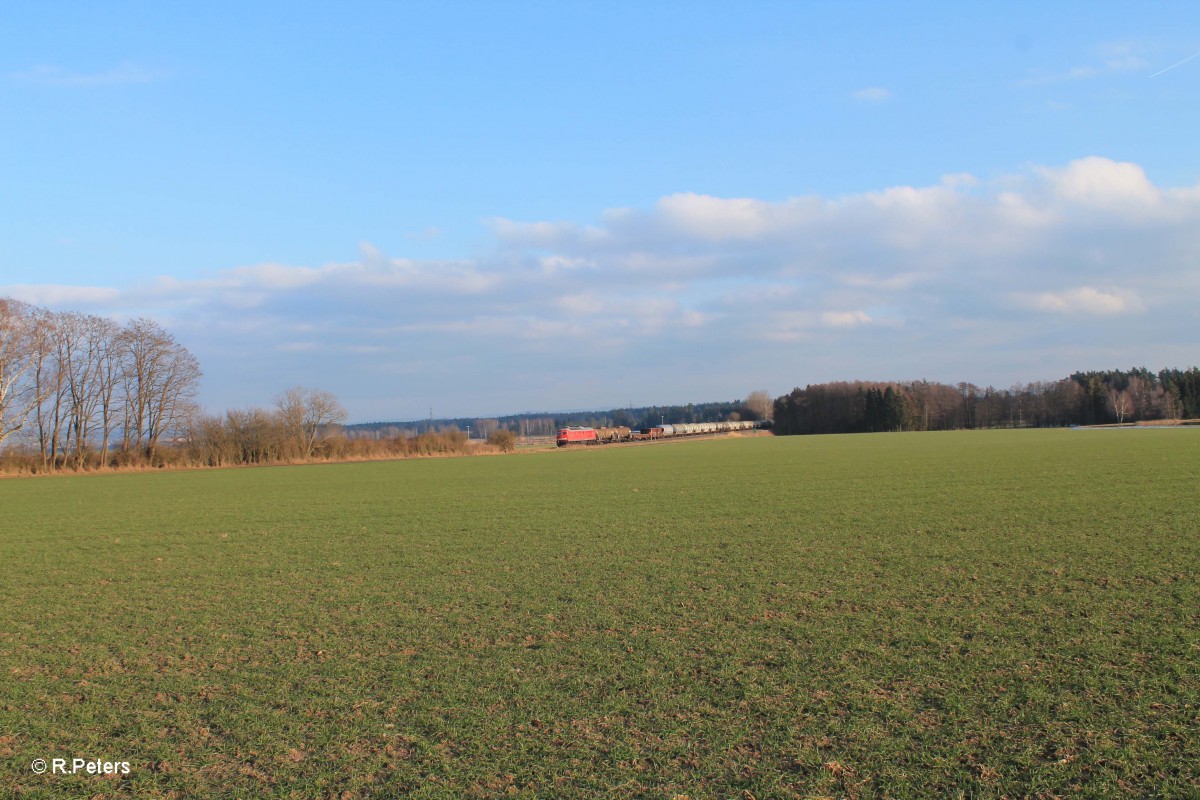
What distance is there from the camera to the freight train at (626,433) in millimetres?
95688

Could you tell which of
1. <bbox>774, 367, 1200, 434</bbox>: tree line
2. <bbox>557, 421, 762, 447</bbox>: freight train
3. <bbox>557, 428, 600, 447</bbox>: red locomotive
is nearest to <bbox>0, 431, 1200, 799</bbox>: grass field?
<bbox>557, 428, 600, 447</bbox>: red locomotive

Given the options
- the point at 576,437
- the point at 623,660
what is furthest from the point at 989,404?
the point at 623,660

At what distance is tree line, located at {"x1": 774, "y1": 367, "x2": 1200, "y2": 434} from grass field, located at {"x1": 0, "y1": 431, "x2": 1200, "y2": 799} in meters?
116

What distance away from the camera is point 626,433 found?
11106 centimetres

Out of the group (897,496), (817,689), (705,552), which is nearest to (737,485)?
(897,496)

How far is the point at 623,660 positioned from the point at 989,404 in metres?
153

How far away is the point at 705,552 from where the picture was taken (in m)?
12.2

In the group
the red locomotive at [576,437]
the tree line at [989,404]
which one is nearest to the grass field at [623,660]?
the red locomotive at [576,437]

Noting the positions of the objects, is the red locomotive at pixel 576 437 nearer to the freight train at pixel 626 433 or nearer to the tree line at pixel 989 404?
the freight train at pixel 626 433

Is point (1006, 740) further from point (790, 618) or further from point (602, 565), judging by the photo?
point (602, 565)

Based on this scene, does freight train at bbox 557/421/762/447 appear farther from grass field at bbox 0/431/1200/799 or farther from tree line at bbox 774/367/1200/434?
grass field at bbox 0/431/1200/799

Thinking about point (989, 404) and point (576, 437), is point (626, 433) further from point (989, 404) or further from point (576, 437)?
point (989, 404)

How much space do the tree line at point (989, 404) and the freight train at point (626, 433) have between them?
11042mm

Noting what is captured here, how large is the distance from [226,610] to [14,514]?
17884mm
